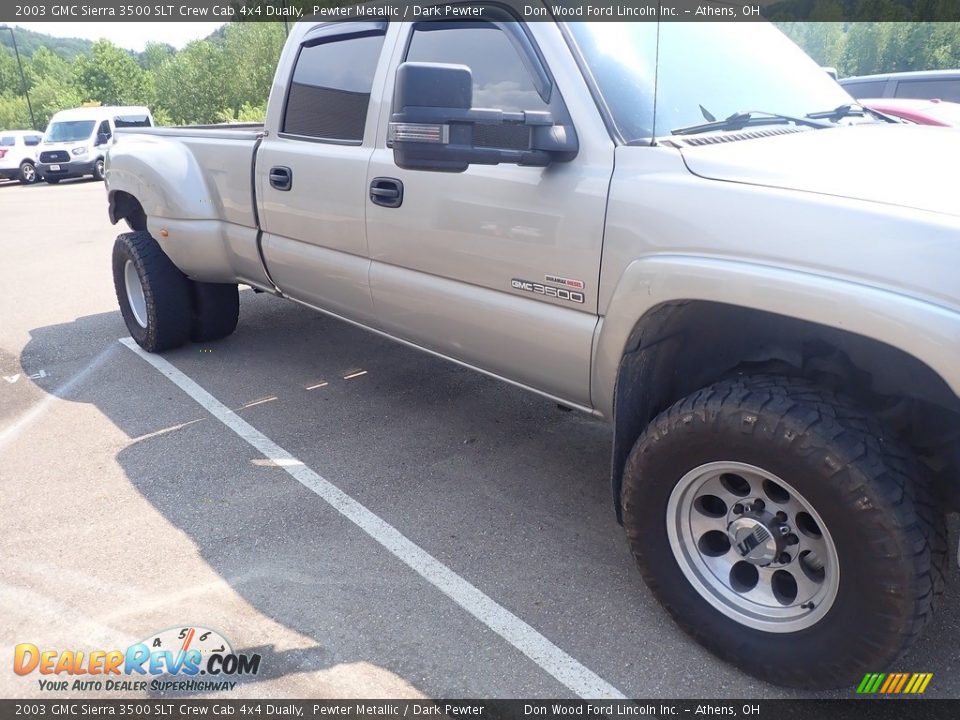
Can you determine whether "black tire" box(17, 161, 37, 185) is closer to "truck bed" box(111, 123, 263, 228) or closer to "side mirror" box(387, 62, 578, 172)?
"truck bed" box(111, 123, 263, 228)

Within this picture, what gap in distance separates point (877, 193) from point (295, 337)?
443cm

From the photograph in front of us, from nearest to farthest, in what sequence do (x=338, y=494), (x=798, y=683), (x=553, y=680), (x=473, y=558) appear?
(x=798, y=683) < (x=553, y=680) < (x=473, y=558) < (x=338, y=494)

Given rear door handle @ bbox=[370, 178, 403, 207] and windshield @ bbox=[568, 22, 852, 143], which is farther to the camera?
rear door handle @ bbox=[370, 178, 403, 207]

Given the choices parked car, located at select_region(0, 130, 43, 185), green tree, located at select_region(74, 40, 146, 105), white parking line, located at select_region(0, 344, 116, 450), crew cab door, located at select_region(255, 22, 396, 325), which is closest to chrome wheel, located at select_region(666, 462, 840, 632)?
crew cab door, located at select_region(255, 22, 396, 325)

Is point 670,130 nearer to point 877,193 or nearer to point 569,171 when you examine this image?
point 569,171

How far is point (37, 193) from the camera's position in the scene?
2022 centimetres

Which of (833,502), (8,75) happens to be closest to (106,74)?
(8,75)

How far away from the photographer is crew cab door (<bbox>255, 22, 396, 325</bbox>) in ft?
11.7

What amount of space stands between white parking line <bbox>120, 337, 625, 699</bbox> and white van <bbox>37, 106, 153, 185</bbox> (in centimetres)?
2093

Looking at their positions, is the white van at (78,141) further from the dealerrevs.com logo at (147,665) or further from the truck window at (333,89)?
the dealerrevs.com logo at (147,665)

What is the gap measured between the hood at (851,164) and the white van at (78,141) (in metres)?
22.6

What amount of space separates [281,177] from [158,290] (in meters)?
1.56

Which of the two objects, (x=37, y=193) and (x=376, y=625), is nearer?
(x=376, y=625)

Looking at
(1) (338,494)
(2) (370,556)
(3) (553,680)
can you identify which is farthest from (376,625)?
(1) (338,494)
